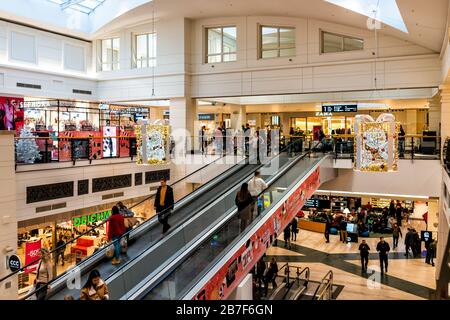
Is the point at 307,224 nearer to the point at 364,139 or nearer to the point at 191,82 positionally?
the point at 191,82

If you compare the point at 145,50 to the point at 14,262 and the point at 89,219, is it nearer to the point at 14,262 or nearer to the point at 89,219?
the point at 89,219

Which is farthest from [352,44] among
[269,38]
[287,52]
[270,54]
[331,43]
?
[269,38]

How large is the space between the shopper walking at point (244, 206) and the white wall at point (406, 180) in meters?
7.57

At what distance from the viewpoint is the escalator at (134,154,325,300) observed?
6262 mm

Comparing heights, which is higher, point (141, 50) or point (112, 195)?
point (141, 50)

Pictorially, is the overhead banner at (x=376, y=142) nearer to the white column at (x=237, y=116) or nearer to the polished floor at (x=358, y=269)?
the polished floor at (x=358, y=269)

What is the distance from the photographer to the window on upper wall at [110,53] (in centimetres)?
2036

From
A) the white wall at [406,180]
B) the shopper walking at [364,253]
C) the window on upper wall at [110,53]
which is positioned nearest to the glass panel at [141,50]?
the window on upper wall at [110,53]

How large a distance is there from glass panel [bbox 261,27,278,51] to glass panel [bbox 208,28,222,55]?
6.62ft

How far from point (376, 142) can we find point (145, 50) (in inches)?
507

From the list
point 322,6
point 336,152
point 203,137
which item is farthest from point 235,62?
point 336,152

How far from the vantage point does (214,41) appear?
60.5 ft

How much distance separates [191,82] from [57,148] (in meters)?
8.06

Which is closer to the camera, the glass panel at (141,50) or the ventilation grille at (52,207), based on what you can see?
the ventilation grille at (52,207)
